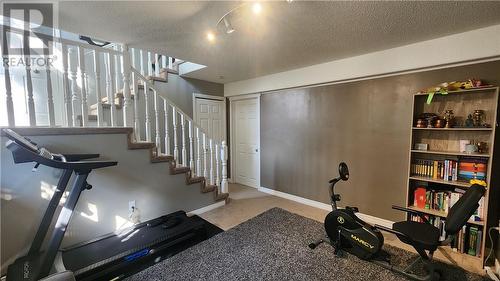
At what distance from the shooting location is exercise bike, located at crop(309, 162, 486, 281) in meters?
1.55

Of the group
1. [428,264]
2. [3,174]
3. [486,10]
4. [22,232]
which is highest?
[486,10]

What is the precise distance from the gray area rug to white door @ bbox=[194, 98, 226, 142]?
234cm

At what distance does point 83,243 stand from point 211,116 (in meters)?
2.97

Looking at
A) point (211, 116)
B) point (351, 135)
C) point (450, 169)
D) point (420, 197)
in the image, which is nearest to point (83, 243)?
point (211, 116)

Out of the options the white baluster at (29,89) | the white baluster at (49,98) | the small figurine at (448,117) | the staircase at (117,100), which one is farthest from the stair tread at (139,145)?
the small figurine at (448,117)

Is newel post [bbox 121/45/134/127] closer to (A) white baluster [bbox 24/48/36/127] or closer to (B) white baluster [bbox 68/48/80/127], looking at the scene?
(B) white baluster [bbox 68/48/80/127]

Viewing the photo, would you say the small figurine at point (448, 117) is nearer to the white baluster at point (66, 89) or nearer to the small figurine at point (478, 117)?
the small figurine at point (478, 117)

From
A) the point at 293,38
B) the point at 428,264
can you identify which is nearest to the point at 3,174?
the point at 293,38

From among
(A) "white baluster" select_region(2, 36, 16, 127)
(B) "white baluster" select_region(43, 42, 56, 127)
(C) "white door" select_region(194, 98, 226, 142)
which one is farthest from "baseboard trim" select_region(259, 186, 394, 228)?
(A) "white baluster" select_region(2, 36, 16, 127)

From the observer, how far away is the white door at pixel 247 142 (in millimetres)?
4387

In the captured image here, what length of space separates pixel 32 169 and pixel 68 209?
0.48 metres

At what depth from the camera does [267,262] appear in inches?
80.9

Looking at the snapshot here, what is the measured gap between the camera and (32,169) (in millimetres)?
1781

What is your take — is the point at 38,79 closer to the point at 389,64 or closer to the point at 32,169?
the point at 32,169
